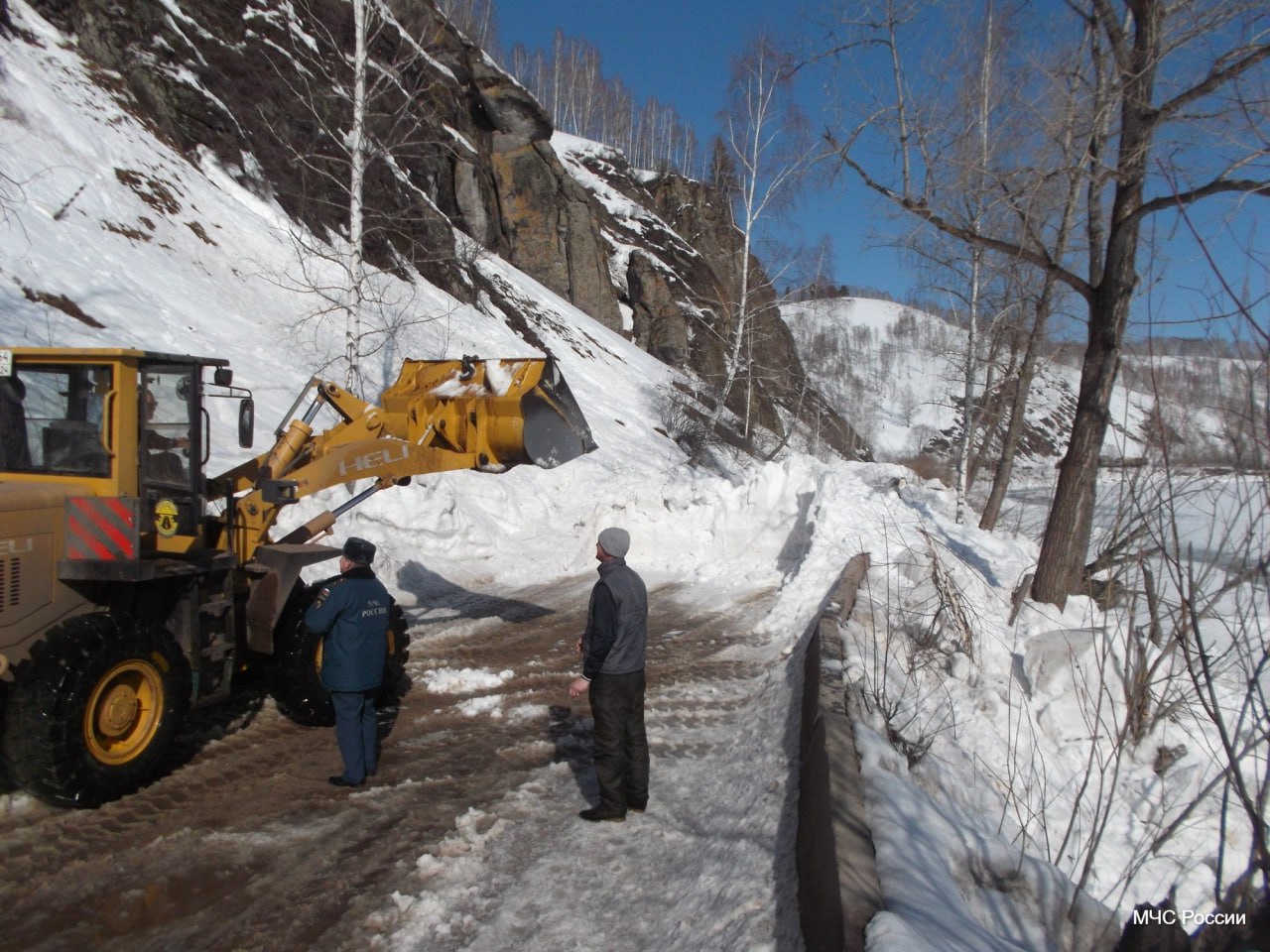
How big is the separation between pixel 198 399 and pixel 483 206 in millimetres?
30817

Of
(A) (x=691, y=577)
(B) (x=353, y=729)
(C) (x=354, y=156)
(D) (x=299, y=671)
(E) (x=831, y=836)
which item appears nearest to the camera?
(E) (x=831, y=836)

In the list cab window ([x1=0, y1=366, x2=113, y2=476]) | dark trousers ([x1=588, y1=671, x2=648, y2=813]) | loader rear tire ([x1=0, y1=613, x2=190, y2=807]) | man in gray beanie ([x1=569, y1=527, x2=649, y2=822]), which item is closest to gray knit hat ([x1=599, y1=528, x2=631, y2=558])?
man in gray beanie ([x1=569, y1=527, x2=649, y2=822])

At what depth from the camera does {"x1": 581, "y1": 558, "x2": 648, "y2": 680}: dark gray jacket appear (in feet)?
16.3

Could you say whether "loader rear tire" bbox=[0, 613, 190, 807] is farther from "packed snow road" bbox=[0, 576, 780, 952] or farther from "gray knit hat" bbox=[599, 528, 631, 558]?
"gray knit hat" bbox=[599, 528, 631, 558]

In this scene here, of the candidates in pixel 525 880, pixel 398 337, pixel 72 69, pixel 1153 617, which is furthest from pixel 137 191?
pixel 1153 617

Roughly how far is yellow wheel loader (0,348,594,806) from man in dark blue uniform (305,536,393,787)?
2.91 ft

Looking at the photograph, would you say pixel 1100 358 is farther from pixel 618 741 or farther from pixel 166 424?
pixel 166 424

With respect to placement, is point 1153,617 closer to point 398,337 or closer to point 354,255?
point 354,255

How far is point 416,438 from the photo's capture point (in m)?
7.54

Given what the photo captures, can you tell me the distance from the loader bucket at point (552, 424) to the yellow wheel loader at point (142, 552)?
0.03m

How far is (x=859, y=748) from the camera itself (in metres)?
4.66

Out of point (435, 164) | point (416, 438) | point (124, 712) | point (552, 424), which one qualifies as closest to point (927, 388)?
point (435, 164)

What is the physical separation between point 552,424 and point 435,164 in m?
26.8

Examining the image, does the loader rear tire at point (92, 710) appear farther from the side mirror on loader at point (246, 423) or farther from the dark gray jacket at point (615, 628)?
the dark gray jacket at point (615, 628)
